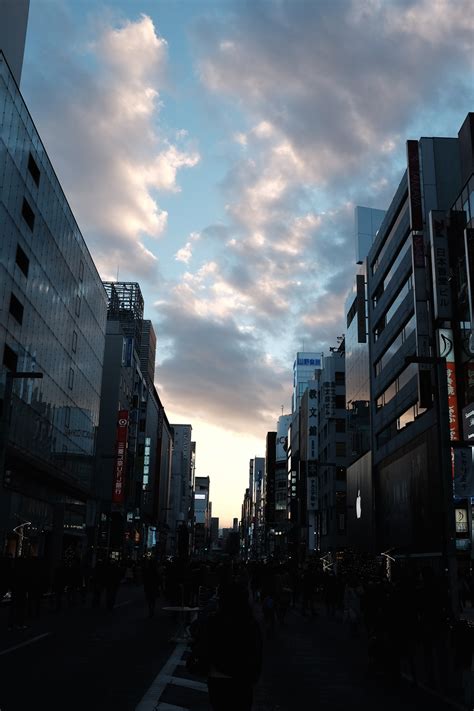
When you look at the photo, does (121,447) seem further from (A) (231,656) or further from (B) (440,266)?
(A) (231,656)

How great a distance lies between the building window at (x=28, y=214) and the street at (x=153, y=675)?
27813 millimetres

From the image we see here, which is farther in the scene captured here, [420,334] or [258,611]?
[420,334]

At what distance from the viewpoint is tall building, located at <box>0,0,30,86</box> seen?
45.0 m

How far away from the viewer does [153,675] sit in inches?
461

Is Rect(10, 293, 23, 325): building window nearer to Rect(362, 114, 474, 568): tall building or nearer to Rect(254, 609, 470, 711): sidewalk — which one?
Rect(362, 114, 474, 568): tall building

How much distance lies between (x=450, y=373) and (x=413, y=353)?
20.8 ft

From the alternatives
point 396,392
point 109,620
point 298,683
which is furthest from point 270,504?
point 298,683

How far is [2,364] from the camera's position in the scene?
37.6 meters

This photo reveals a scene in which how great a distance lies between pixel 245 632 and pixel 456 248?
1353 inches

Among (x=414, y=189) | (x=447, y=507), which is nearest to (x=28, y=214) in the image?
(x=414, y=189)

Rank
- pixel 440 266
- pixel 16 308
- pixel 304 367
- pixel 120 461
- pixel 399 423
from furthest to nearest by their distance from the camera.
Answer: pixel 304 367
pixel 120 461
pixel 399 423
pixel 16 308
pixel 440 266

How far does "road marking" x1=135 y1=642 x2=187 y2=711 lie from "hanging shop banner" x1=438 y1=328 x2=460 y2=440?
2368 cm

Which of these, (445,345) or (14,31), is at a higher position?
(14,31)

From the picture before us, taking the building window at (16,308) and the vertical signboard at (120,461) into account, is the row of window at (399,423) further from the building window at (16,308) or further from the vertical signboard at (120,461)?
the vertical signboard at (120,461)
